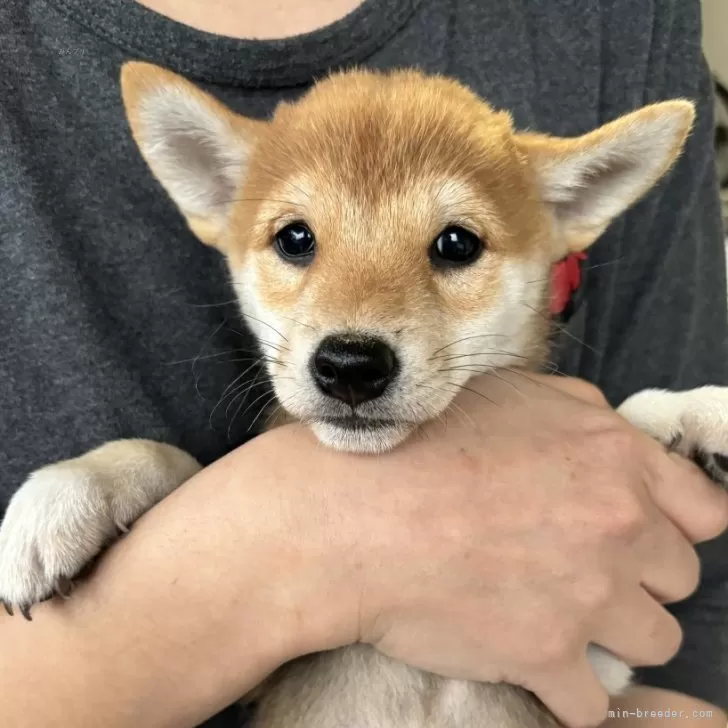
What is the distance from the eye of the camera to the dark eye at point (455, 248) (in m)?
1.00

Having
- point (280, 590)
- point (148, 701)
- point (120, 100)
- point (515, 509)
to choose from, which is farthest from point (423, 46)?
point (148, 701)

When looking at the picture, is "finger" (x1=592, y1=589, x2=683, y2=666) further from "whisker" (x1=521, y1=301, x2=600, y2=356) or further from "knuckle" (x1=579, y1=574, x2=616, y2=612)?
"whisker" (x1=521, y1=301, x2=600, y2=356)

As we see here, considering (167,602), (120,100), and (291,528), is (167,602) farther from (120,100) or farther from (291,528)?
(120,100)

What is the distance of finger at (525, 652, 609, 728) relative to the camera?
915 mm

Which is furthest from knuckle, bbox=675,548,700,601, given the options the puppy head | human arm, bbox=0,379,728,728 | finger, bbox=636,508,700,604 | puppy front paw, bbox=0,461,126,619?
puppy front paw, bbox=0,461,126,619

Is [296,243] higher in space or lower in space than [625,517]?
higher

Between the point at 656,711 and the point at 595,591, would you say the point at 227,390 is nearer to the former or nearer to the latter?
the point at 595,591

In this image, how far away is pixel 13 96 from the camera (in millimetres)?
959

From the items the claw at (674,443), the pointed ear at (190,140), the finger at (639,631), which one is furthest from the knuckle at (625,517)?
A: the pointed ear at (190,140)

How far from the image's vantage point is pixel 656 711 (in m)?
1.11

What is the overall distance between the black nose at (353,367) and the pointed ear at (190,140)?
41 centimetres

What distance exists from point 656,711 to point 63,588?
95cm

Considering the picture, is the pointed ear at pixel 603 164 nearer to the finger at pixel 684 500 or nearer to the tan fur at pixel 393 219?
the tan fur at pixel 393 219

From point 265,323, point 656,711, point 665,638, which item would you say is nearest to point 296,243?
point 265,323
